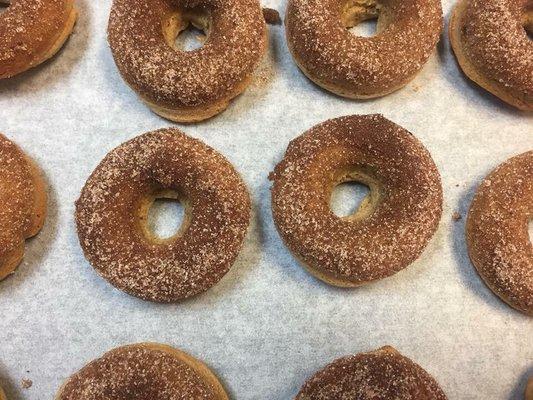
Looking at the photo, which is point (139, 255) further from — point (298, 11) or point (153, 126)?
point (298, 11)

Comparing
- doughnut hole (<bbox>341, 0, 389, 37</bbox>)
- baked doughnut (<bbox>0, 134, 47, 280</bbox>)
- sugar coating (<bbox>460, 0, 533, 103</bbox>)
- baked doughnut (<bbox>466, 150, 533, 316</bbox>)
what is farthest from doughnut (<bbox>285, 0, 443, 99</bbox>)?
baked doughnut (<bbox>0, 134, 47, 280</bbox>)

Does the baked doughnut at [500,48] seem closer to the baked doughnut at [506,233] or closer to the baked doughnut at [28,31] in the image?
the baked doughnut at [506,233]

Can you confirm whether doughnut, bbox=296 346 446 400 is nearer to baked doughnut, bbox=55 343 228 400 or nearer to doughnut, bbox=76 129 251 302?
baked doughnut, bbox=55 343 228 400

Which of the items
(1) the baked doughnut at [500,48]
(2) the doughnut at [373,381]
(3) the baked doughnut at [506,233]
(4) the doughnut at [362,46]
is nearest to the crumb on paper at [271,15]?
(4) the doughnut at [362,46]

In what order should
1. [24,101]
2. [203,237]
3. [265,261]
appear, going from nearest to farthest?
[203,237], [265,261], [24,101]

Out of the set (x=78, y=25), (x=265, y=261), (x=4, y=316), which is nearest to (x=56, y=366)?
(x=4, y=316)


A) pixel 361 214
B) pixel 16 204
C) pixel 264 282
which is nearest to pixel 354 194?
pixel 361 214
